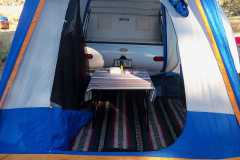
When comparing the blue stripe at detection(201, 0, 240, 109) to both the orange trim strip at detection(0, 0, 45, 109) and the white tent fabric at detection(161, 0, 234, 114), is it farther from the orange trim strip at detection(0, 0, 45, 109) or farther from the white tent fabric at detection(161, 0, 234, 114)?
the orange trim strip at detection(0, 0, 45, 109)

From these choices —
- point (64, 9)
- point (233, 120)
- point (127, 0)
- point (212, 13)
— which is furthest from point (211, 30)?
point (127, 0)

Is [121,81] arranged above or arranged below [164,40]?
below

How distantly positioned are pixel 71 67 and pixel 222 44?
6.49ft

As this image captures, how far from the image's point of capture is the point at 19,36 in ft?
12.5

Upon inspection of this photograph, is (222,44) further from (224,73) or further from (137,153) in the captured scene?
A: (137,153)

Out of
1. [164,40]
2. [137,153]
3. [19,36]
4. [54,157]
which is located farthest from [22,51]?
[164,40]

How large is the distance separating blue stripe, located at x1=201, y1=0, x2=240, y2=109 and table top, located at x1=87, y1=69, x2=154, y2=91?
103cm

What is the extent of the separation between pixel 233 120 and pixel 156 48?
298 centimetres

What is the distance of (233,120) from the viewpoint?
3668mm

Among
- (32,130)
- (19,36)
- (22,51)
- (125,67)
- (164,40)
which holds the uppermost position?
(19,36)

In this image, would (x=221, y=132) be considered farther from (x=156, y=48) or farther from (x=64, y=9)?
(x=156, y=48)

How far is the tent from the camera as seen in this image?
3572 mm

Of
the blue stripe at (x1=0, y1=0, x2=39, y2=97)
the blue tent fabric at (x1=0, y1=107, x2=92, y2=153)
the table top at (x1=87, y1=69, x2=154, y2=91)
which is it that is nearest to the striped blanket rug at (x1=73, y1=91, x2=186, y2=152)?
the table top at (x1=87, y1=69, x2=154, y2=91)

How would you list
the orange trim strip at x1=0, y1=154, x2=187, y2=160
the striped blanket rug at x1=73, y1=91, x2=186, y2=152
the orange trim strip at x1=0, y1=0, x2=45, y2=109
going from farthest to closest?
the striped blanket rug at x1=73, y1=91, x2=186, y2=152 → the orange trim strip at x1=0, y1=0, x2=45, y2=109 → the orange trim strip at x1=0, y1=154, x2=187, y2=160
